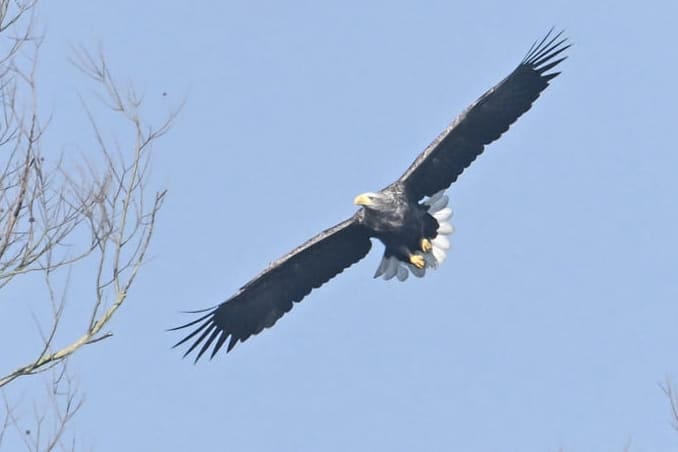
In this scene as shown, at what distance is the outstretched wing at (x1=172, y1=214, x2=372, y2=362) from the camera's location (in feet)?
34.6

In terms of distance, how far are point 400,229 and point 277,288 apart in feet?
3.82

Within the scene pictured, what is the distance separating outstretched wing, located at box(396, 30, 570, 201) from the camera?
399 inches

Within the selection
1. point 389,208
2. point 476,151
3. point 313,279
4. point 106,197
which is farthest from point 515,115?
point 106,197

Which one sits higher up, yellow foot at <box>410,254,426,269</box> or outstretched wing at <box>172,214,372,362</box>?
outstretched wing at <box>172,214,372,362</box>

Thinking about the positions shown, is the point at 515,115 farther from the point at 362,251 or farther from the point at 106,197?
the point at 106,197

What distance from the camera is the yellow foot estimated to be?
408 inches

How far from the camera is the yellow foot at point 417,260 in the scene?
34.0 ft

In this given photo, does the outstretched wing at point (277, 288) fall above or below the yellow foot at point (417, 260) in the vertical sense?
above

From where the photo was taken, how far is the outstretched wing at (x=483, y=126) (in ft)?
33.3

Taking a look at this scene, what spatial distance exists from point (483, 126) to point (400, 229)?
98 cm

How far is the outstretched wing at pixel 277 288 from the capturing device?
1053cm

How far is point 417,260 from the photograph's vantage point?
10.4m

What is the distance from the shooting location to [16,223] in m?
Answer: 6.58

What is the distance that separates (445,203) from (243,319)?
1.80m
